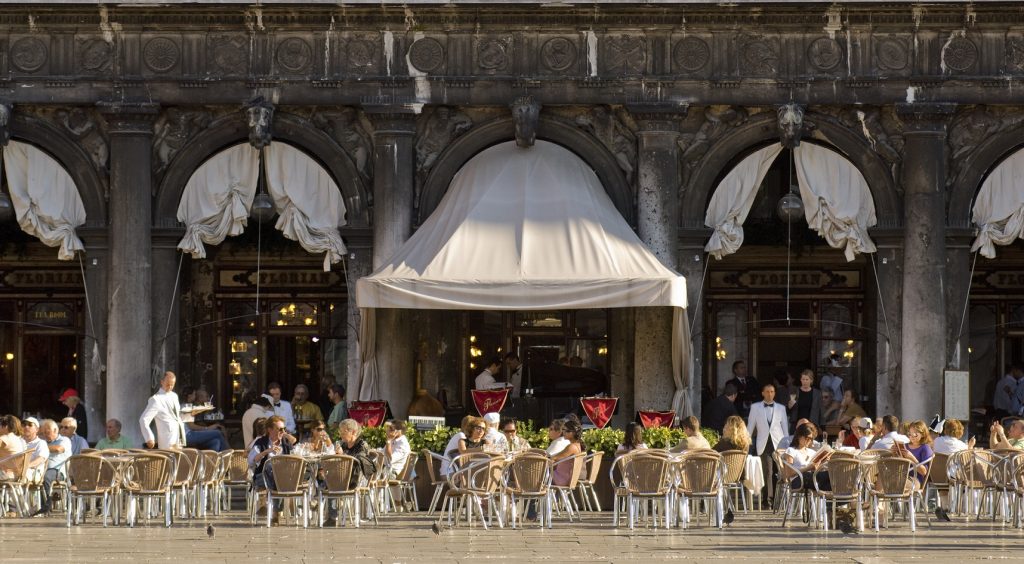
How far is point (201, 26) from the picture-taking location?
24656 millimetres

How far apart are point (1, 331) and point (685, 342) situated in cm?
1132

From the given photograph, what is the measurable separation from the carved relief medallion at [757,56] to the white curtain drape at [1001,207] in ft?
10.6

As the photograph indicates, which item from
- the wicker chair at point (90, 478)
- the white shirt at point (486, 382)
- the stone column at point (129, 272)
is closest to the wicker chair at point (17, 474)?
the wicker chair at point (90, 478)

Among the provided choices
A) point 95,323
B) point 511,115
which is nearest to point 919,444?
point 511,115

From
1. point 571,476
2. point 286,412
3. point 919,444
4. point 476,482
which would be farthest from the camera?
point 286,412

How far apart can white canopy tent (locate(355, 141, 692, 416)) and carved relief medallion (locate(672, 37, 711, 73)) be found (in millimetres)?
1844

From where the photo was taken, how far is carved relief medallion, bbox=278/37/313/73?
24.7m

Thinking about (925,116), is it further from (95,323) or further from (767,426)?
(95,323)

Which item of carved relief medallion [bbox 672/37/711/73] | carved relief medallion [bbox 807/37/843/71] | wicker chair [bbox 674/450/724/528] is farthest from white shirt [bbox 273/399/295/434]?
carved relief medallion [bbox 807/37/843/71]

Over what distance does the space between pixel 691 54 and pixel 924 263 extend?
406cm

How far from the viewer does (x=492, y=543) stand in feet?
55.0

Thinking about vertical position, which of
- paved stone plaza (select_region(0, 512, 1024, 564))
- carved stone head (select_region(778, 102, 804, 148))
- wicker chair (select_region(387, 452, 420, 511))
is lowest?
paved stone plaza (select_region(0, 512, 1024, 564))

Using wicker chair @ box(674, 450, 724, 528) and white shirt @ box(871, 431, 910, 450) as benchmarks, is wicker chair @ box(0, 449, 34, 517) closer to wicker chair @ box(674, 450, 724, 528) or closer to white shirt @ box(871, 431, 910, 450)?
wicker chair @ box(674, 450, 724, 528)

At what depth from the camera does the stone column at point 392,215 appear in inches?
961
